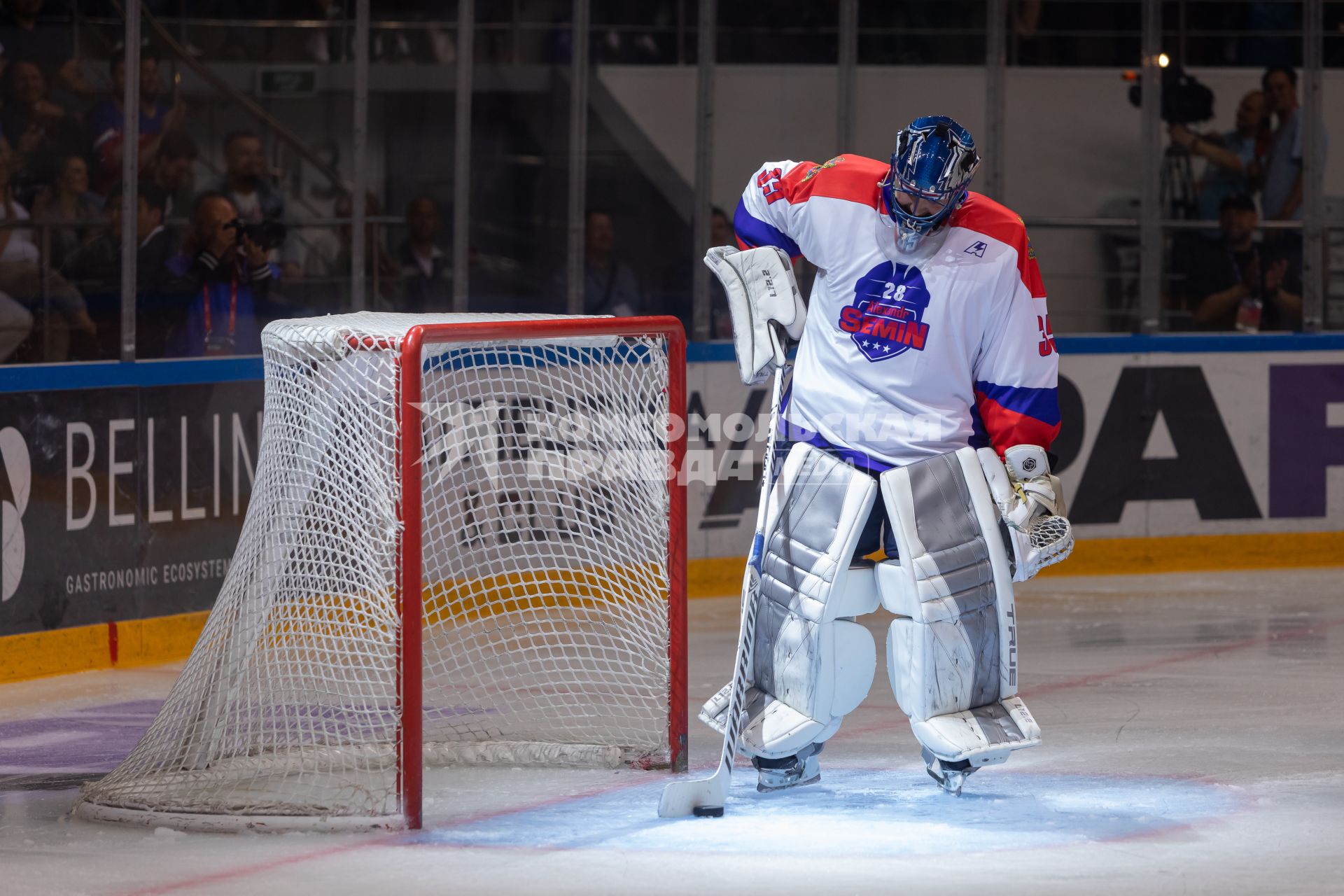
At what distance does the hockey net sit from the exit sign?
2.56 meters

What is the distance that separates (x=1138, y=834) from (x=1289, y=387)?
12.7 ft

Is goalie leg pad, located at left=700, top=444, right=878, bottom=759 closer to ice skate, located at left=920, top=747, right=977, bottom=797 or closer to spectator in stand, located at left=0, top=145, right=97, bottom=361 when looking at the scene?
ice skate, located at left=920, top=747, right=977, bottom=797

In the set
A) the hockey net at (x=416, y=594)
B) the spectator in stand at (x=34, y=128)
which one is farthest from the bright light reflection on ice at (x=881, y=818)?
the spectator in stand at (x=34, y=128)

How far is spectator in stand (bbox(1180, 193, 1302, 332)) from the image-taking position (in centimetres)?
720

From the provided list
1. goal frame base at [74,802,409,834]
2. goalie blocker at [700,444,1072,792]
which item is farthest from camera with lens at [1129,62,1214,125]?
goal frame base at [74,802,409,834]

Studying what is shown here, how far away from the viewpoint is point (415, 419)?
338 cm

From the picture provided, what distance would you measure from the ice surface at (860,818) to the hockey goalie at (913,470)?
22 centimetres

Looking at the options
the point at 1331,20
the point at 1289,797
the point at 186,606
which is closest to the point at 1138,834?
the point at 1289,797

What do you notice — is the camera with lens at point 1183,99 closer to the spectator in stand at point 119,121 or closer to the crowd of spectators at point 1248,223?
the crowd of spectators at point 1248,223

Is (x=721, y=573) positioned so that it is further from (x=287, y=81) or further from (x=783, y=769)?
(x=783, y=769)

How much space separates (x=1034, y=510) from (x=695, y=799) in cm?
87

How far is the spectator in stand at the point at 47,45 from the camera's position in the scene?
18.4 feet

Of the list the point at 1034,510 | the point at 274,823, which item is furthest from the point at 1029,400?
the point at 274,823

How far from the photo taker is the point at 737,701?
144 inches
